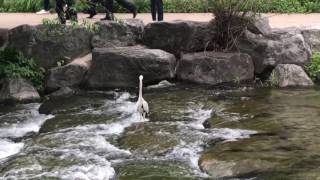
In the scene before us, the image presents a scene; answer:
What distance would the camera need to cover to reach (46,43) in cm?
1159

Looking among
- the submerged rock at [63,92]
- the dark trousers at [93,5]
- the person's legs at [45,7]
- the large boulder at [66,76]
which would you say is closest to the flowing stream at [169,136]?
the submerged rock at [63,92]

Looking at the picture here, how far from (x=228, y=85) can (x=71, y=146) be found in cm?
442

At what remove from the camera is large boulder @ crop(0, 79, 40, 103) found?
10.5 metres

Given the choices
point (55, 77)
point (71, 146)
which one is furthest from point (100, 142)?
point (55, 77)

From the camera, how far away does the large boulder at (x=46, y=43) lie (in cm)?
1152

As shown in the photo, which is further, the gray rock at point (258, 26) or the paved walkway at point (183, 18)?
the paved walkway at point (183, 18)

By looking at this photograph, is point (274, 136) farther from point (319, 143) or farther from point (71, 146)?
point (71, 146)

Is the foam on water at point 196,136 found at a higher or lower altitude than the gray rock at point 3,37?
lower

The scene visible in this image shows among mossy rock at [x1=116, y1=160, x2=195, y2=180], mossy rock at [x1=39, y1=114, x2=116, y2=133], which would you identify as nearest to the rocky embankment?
mossy rock at [x1=39, y1=114, x2=116, y2=133]

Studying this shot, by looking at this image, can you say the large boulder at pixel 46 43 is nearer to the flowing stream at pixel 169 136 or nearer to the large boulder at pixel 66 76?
the large boulder at pixel 66 76

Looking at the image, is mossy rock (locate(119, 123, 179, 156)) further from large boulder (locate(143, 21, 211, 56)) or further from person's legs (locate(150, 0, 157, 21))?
person's legs (locate(150, 0, 157, 21))

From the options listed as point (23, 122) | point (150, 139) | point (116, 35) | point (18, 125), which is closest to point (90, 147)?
point (150, 139)

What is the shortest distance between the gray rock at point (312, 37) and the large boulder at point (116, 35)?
3.41 meters

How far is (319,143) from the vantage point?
7.03m
